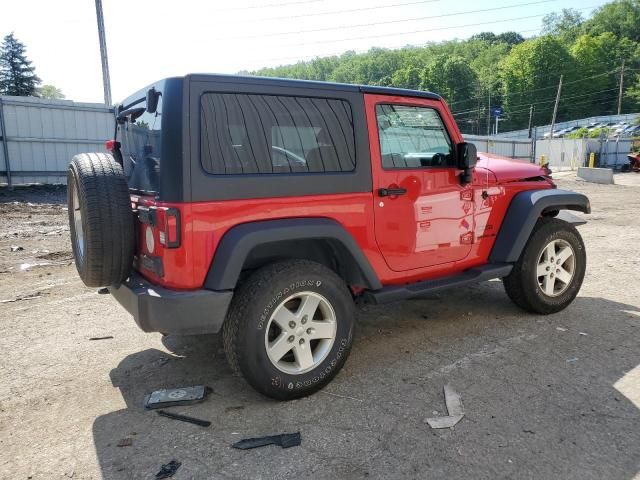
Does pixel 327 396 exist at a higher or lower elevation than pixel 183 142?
lower

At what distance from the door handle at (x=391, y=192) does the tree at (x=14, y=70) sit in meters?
66.9

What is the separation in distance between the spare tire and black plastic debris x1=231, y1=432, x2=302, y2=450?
1.30 meters

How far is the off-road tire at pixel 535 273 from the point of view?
430 cm

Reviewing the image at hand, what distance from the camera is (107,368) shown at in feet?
11.7

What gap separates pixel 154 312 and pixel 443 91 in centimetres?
10138

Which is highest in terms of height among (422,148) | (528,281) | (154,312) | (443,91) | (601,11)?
(601,11)

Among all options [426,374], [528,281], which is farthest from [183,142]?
[528,281]

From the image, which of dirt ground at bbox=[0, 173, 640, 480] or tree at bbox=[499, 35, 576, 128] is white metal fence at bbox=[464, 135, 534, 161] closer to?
dirt ground at bbox=[0, 173, 640, 480]

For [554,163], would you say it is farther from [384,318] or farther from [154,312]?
[154,312]

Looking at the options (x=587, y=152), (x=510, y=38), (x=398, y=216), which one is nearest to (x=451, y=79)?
(x=510, y=38)

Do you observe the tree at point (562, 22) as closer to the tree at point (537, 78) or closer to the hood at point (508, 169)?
the tree at point (537, 78)

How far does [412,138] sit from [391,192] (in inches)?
22.5

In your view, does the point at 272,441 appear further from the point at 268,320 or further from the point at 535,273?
the point at 535,273

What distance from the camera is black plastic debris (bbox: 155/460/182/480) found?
233 centimetres
